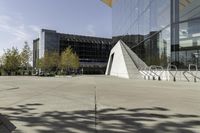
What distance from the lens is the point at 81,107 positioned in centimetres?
794

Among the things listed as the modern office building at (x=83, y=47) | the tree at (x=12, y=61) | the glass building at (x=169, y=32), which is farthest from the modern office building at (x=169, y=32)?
the modern office building at (x=83, y=47)

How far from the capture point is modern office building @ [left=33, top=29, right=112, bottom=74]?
105250mm

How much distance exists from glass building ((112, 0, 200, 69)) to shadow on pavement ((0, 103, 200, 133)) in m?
16.5

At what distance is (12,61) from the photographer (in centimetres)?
6812

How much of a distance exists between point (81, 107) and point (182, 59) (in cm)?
1737

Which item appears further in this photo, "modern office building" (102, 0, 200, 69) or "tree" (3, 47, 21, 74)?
"tree" (3, 47, 21, 74)

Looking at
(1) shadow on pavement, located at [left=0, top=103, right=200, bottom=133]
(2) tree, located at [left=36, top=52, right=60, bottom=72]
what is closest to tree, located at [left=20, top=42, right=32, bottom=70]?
(2) tree, located at [left=36, top=52, right=60, bottom=72]

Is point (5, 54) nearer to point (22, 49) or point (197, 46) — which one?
point (22, 49)

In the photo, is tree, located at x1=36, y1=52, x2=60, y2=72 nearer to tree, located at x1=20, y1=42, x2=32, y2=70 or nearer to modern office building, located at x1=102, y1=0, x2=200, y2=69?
tree, located at x1=20, y1=42, x2=32, y2=70

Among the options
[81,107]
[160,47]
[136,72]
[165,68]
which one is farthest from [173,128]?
[136,72]

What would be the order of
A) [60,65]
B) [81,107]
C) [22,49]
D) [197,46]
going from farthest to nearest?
[60,65] < [22,49] < [197,46] < [81,107]

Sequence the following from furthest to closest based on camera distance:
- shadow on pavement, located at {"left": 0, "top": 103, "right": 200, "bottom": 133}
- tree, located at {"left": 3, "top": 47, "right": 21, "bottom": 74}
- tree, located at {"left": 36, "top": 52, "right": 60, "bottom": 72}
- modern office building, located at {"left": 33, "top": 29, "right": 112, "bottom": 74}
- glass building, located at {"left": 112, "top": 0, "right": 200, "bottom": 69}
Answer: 1. modern office building, located at {"left": 33, "top": 29, "right": 112, "bottom": 74}
2. tree, located at {"left": 36, "top": 52, "right": 60, "bottom": 72}
3. tree, located at {"left": 3, "top": 47, "right": 21, "bottom": 74}
4. glass building, located at {"left": 112, "top": 0, "right": 200, "bottom": 69}
5. shadow on pavement, located at {"left": 0, "top": 103, "right": 200, "bottom": 133}

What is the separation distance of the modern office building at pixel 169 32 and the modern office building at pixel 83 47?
69334mm

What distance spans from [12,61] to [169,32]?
50546 mm
